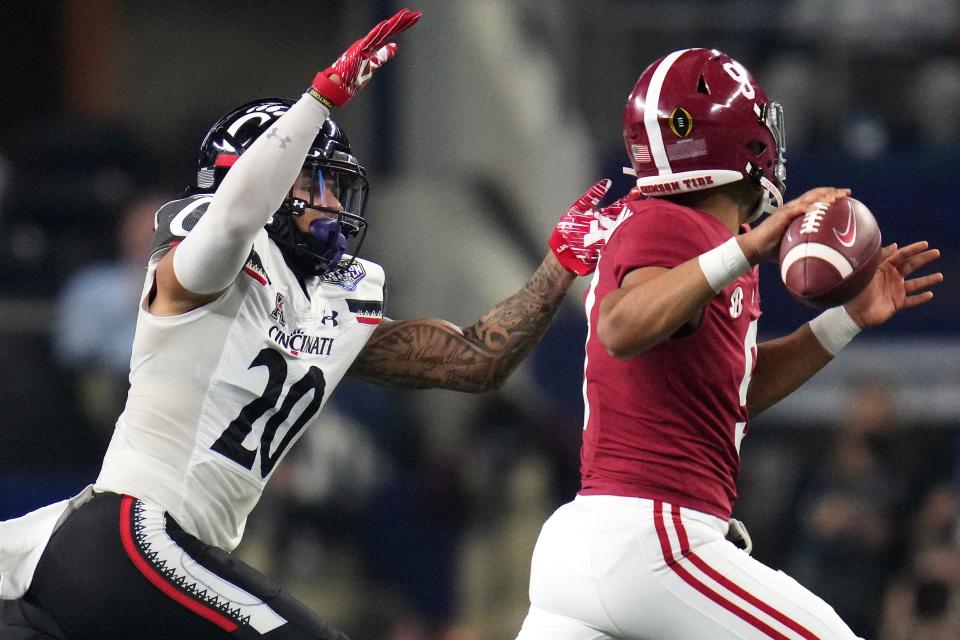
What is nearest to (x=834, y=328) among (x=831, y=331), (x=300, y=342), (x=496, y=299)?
(x=831, y=331)

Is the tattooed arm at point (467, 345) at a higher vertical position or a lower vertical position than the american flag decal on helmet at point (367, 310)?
lower

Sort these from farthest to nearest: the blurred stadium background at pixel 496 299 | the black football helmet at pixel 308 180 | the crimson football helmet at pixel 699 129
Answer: the blurred stadium background at pixel 496 299 < the black football helmet at pixel 308 180 < the crimson football helmet at pixel 699 129

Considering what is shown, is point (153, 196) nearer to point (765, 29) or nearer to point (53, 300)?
point (53, 300)

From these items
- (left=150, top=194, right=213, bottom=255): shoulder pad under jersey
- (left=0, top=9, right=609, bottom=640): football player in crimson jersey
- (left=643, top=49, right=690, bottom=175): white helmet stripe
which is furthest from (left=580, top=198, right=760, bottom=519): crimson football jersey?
(left=150, top=194, right=213, bottom=255): shoulder pad under jersey

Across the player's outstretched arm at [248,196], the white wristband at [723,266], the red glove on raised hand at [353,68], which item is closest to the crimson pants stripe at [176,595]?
the player's outstretched arm at [248,196]

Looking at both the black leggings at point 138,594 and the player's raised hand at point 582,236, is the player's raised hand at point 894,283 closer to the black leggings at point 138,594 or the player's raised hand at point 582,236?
the player's raised hand at point 582,236

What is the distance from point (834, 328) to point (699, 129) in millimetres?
763

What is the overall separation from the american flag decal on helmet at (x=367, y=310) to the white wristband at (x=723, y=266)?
1230 millimetres

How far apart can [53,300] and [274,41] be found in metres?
3.96

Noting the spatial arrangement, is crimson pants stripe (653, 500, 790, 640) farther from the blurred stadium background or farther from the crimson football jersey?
the blurred stadium background

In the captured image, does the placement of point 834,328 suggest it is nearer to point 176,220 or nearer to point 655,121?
point 655,121

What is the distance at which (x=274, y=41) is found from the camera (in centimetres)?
1220

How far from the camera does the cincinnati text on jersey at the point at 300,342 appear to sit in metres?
3.96

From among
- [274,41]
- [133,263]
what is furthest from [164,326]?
[274,41]
